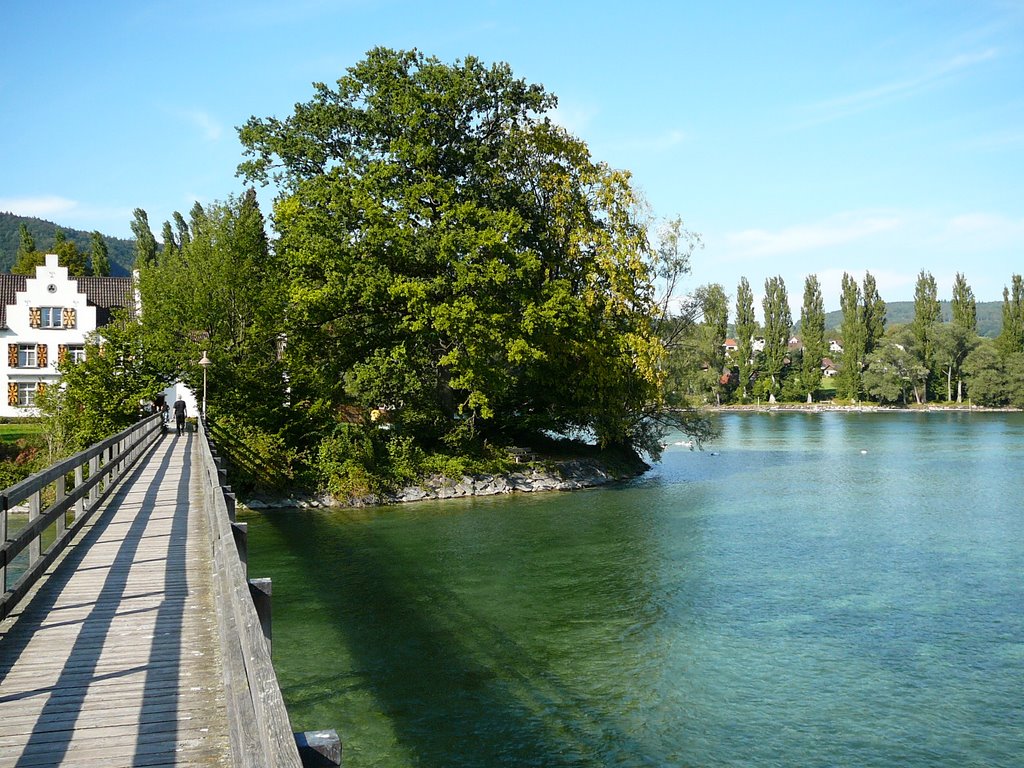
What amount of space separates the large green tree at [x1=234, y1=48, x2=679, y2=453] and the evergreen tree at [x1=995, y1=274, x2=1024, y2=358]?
276ft

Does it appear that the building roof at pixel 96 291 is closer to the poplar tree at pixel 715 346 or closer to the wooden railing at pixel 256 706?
the poplar tree at pixel 715 346

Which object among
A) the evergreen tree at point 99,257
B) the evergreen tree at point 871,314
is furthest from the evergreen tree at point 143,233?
the evergreen tree at point 871,314

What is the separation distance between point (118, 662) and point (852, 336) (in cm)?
10918

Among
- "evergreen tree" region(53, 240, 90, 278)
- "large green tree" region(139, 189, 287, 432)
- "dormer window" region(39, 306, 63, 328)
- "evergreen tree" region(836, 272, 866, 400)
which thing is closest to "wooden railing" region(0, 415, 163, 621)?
"large green tree" region(139, 189, 287, 432)

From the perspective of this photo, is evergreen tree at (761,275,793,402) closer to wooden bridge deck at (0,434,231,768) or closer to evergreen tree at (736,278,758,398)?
evergreen tree at (736,278,758,398)

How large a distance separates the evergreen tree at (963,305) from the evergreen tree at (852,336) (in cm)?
1214

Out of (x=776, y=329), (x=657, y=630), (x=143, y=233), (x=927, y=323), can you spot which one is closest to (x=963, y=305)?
(x=927, y=323)

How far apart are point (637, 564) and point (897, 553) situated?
7027 mm

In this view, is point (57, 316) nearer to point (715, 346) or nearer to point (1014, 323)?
point (715, 346)

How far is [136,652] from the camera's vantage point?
25.7 feet

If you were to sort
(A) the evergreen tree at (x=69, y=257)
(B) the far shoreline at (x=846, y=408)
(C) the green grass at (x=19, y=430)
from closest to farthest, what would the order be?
(C) the green grass at (x=19, y=430) → (A) the evergreen tree at (x=69, y=257) → (B) the far shoreline at (x=846, y=408)

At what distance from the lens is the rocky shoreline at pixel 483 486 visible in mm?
33094

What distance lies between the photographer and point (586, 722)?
12.3 meters

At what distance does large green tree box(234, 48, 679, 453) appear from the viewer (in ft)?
108
